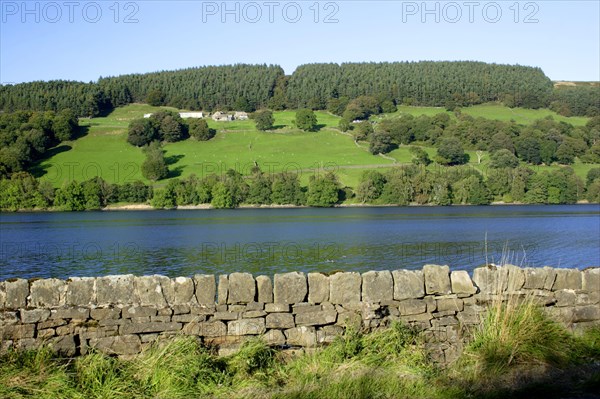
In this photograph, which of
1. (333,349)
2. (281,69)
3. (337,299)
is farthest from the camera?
(281,69)

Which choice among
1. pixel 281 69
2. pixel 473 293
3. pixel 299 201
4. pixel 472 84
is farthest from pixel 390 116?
pixel 473 293

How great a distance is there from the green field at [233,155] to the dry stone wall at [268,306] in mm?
85817

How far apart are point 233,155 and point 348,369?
98.5 meters

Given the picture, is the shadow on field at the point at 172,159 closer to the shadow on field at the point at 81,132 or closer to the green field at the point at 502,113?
the shadow on field at the point at 81,132

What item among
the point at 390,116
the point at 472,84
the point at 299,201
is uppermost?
the point at 472,84

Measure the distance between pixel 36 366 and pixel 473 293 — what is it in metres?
6.12

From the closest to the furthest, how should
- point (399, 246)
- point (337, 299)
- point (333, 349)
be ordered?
point (333, 349) < point (337, 299) < point (399, 246)

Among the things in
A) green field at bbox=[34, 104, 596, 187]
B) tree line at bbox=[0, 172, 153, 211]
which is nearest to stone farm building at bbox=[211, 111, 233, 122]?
green field at bbox=[34, 104, 596, 187]

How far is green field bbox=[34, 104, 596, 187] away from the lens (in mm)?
95938

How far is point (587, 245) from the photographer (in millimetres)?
35281

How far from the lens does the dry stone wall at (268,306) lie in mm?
7371

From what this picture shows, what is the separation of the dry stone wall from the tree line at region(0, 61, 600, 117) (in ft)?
451

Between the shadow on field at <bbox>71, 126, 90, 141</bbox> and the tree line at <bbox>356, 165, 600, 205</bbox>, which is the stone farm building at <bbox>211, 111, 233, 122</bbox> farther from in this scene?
the tree line at <bbox>356, 165, 600, 205</bbox>

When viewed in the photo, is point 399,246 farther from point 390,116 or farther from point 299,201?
point 390,116
